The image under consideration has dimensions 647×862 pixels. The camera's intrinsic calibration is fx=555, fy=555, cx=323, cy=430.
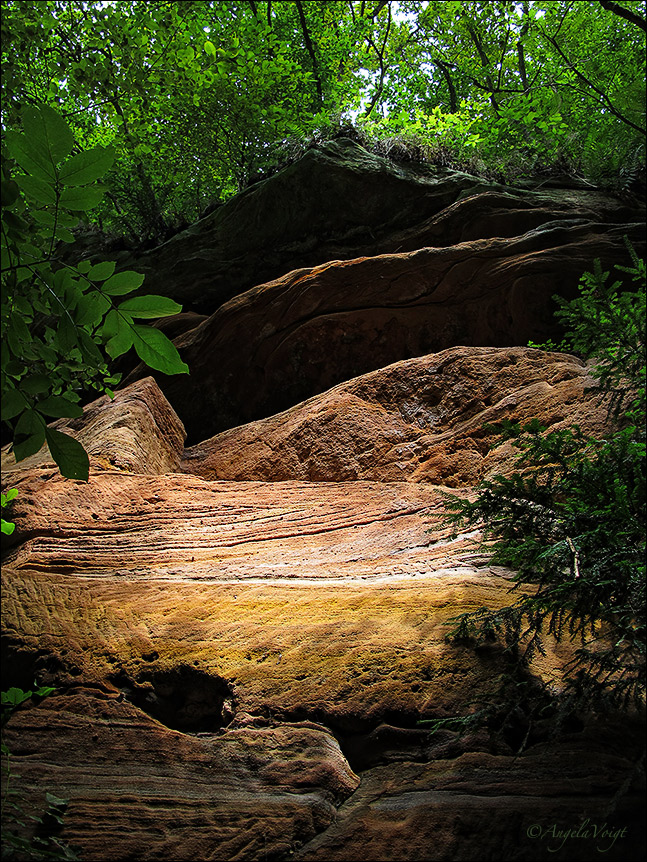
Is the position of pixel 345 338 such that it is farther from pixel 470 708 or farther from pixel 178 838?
pixel 178 838

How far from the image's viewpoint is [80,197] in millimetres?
1400

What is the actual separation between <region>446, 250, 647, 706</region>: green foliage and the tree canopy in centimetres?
647

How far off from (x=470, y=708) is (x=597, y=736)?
22.0 inches

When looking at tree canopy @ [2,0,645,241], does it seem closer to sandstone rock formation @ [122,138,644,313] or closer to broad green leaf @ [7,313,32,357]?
sandstone rock formation @ [122,138,644,313]

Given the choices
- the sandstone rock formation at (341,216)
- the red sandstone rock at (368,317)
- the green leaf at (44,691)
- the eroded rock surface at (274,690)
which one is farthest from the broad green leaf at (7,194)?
the sandstone rock formation at (341,216)

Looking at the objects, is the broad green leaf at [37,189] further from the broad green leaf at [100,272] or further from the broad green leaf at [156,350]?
the broad green leaf at [156,350]

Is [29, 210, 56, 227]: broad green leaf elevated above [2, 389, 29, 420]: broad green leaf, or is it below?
above

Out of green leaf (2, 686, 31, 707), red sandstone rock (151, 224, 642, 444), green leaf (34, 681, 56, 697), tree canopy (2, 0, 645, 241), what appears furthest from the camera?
tree canopy (2, 0, 645, 241)

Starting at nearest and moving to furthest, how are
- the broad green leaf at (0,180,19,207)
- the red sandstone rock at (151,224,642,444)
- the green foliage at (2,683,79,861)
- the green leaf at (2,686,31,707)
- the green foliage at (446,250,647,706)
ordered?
the broad green leaf at (0,180,19,207) < the green foliage at (2,683,79,861) < the green foliage at (446,250,647,706) < the green leaf at (2,686,31,707) < the red sandstone rock at (151,224,642,444)

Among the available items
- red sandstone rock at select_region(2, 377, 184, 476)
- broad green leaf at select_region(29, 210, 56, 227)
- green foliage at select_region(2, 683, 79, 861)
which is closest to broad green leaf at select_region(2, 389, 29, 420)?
broad green leaf at select_region(29, 210, 56, 227)

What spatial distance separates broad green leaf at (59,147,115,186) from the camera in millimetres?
1327

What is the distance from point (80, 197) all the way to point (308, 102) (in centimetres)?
1032

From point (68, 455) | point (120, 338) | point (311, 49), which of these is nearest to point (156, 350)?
point (120, 338)

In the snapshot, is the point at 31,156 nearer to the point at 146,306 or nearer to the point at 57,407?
the point at 146,306
